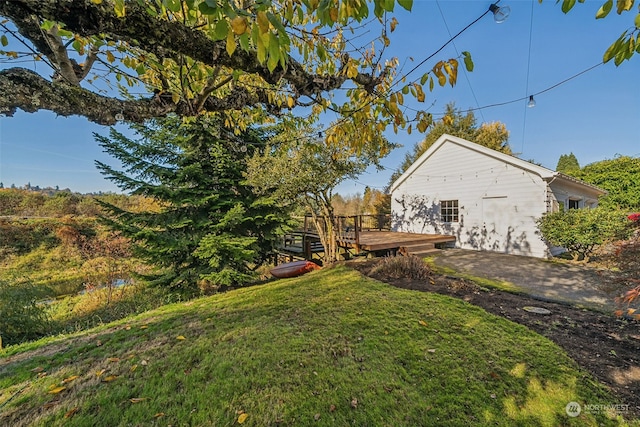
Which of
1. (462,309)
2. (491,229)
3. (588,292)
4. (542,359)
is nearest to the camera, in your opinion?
(542,359)

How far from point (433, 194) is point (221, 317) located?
1041 centimetres

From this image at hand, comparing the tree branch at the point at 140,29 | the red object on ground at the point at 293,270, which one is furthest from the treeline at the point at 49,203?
the tree branch at the point at 140,29

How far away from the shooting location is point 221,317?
382cm

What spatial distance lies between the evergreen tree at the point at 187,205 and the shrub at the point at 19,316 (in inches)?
84.1

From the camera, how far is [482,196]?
962 cm

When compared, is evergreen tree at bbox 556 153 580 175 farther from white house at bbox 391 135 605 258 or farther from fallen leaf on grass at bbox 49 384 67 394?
fallen leaf on grass at bbox 49 384 67 394

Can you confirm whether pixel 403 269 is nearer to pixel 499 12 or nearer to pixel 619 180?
pixel 499 12

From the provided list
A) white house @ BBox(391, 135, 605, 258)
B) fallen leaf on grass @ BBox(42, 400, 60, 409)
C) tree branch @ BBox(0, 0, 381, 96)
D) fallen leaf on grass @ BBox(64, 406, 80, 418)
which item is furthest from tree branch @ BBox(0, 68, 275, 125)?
white house @ BBox(391, 135, 605, 258)

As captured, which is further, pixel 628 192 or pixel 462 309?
pixel 628 192

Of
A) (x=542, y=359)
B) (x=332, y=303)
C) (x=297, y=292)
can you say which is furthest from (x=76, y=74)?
(x=542, y=359)

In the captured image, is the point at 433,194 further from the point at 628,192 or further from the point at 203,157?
the point at 628,192

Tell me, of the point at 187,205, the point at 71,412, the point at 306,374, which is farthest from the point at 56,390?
the point at 187,205

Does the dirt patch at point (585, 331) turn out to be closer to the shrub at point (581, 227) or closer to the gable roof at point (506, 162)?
the shrub at point (581, 227)

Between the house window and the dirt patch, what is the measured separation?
6.27 m
